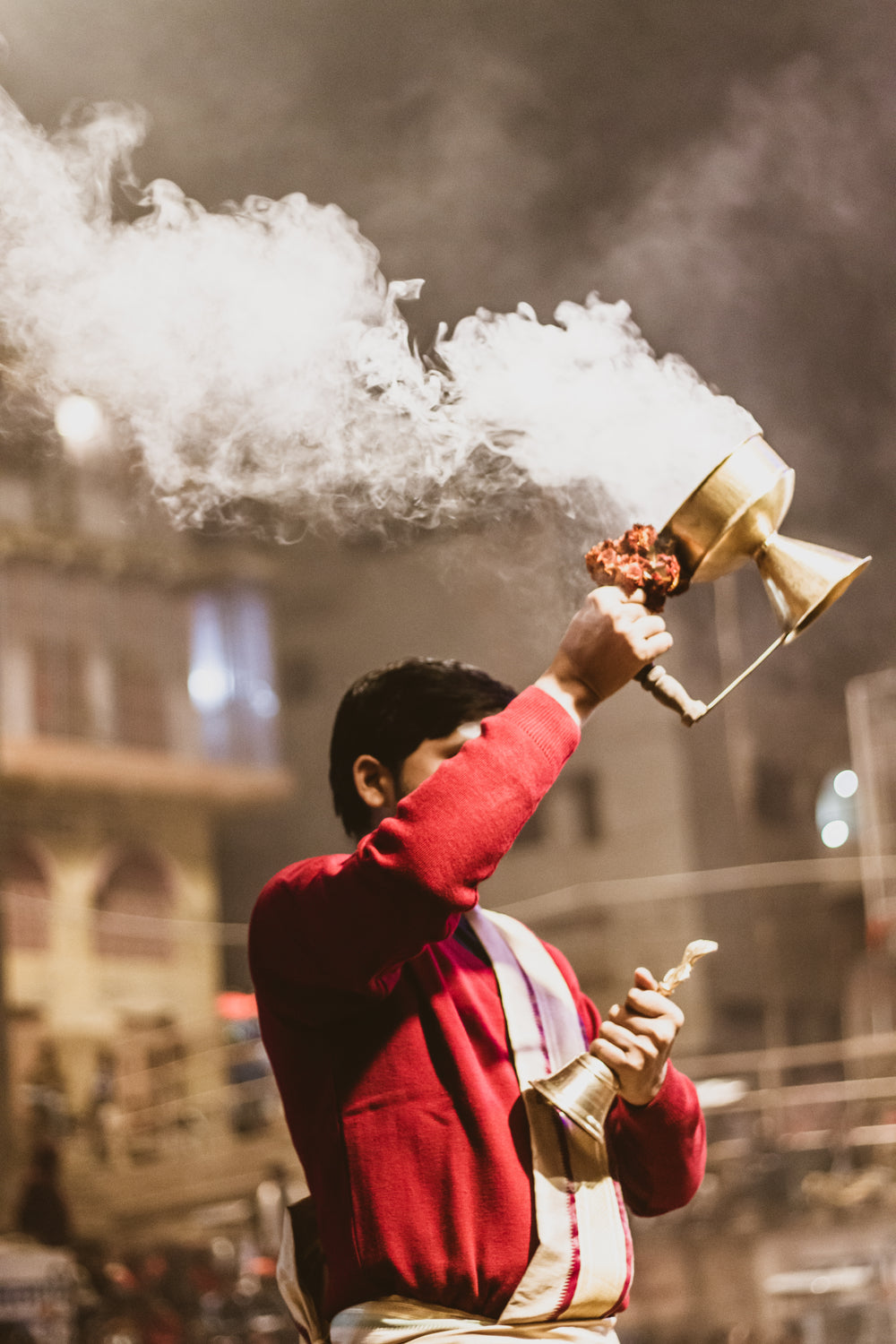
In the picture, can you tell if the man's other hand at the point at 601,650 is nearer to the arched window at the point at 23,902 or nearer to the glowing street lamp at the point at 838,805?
the glowing street lamp at the point at 838,805

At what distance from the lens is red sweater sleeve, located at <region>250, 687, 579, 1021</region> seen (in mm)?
962

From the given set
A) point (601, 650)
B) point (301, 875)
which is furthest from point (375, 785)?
point (601, 650)

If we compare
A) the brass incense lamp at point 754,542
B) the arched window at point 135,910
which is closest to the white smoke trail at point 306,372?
the brass incense lamp at point 754,542

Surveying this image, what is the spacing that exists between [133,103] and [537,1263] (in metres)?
1.79

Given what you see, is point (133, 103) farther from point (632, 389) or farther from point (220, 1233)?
point (220, 1233)

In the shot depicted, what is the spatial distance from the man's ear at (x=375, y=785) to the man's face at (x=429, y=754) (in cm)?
2

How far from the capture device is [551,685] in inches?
42.0

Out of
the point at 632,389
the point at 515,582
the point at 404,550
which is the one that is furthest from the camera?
the point at 404,550

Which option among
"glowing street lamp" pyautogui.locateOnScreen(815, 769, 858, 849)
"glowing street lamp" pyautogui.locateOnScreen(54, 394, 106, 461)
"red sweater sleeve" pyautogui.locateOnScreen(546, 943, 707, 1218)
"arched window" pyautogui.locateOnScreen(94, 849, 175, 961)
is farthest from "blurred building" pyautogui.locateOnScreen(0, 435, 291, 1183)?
"red sweater sleeve" pyautogui.locateOnScreen(546, 943, 707, 1218)

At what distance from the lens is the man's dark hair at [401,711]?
1.24 meters

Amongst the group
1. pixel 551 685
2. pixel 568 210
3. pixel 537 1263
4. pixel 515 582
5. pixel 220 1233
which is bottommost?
pixel 220 1233

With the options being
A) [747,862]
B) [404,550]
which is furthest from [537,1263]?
[747,862]

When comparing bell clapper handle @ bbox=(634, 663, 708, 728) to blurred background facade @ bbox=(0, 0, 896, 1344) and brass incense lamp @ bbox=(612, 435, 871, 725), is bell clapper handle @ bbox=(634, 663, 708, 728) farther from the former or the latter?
blurred background facade @ bbox=(0, 0, 896, 1344)

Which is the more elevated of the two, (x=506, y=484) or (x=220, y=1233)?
(x=506, y=484)
